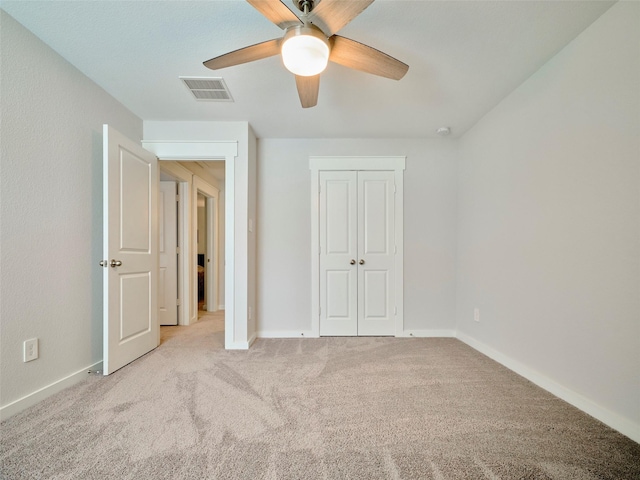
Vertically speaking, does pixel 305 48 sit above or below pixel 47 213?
above

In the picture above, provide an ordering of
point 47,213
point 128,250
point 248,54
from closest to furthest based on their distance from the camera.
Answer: point 248,54
point 47,213
point 128,250

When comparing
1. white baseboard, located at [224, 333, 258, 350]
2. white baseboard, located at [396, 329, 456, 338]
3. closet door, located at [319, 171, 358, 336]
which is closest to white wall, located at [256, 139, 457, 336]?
white baseboard, located at [396, 329, 456, 338]

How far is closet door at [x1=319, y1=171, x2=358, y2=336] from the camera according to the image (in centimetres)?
338

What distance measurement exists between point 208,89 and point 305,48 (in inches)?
52.7

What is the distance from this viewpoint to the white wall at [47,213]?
169 centimetres

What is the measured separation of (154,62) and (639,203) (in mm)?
3029

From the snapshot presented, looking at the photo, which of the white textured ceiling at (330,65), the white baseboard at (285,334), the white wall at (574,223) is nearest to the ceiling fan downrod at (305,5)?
the white textured ceiling at (330,65)

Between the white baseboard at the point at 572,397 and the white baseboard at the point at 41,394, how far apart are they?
3.36m

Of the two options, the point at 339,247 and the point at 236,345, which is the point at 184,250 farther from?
the point at 339,247

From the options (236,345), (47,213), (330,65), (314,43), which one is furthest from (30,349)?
(330,65)

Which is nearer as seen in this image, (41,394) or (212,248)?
(41,394)

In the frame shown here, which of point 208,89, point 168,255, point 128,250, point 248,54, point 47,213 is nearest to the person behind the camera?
point 248,54

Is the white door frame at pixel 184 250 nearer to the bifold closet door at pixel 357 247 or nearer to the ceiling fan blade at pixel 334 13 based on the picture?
the bifold closet door at pixel 357 247

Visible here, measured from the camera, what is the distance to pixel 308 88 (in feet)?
5.84
